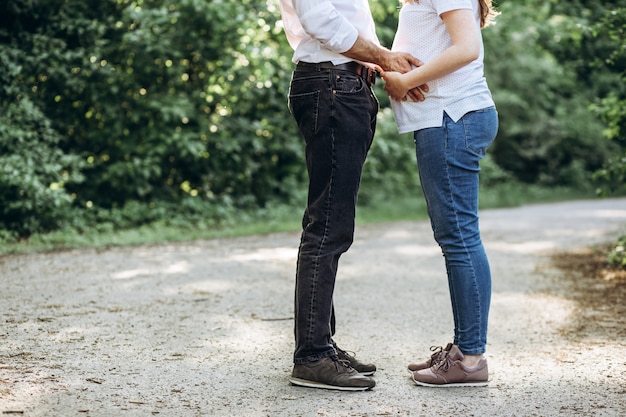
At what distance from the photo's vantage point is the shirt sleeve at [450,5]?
3170 mm

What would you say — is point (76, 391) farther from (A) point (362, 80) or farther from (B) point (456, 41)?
(B) point (456, 41)

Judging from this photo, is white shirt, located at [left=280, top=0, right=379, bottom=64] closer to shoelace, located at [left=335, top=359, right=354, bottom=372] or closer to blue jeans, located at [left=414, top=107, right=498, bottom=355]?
blue jeans, located at [left=414, top=107, right=498, bottom=355]

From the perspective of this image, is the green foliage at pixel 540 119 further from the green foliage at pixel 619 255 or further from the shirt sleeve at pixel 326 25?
the shirt sleeve at pixel 326 25

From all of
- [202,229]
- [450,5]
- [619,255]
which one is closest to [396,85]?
[450,5]

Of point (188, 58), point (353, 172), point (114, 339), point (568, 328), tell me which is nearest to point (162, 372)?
point (114, 339)

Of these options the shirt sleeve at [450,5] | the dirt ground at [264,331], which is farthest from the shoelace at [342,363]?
the shirt sleeve at [450,5]

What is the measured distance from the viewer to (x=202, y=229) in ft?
29.5

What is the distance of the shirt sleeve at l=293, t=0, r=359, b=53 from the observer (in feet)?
10.1

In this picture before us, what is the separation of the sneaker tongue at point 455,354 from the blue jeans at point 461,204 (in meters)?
0.02

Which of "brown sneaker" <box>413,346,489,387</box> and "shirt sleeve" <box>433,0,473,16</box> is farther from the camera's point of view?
"brown sneaker" <box>413,346,489,387</box>

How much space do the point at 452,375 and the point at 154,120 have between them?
274 inches

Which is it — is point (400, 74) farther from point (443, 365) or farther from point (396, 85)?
point (443, 365)

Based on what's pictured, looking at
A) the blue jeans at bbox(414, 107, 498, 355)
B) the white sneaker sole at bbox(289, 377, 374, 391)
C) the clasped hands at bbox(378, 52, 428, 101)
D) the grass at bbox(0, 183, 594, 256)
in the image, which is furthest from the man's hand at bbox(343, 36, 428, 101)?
the grass at bbox(0, 183, 594, 256)

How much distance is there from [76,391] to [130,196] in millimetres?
6681
